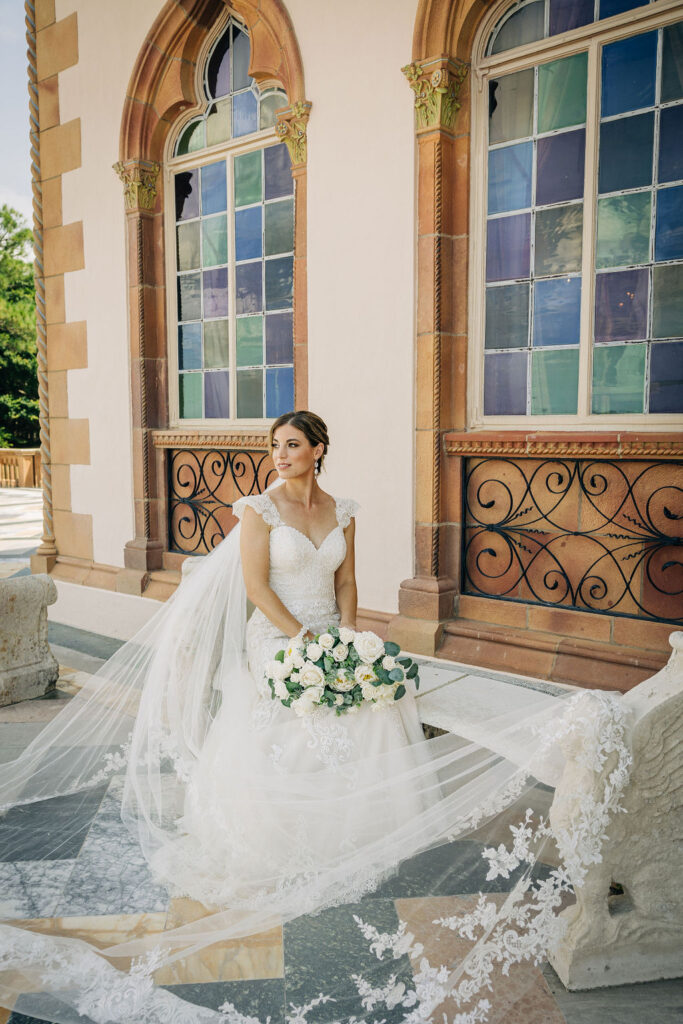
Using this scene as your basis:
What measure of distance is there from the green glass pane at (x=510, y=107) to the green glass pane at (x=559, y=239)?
0.48 m

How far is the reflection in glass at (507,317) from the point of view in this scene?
4.31 m

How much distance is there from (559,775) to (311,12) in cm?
473

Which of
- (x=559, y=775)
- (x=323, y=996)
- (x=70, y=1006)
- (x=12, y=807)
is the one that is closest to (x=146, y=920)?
(x=70, y=1006)

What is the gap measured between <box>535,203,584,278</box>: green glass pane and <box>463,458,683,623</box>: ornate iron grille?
1026 millimetres

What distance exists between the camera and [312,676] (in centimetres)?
284

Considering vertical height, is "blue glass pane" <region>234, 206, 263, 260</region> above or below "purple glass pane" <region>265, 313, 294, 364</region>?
above

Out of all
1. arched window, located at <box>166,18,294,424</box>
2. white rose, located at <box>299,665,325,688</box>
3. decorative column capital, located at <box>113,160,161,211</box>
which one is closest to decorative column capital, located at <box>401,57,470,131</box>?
arched window, located at <box>166,18,294,424</box>

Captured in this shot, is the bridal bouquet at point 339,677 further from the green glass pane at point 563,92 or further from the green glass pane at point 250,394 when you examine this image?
the green glass pane at point 250,394

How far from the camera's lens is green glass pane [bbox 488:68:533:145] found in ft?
13.8

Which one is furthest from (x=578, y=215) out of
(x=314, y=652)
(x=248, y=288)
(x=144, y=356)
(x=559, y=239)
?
(x=144, y=356)

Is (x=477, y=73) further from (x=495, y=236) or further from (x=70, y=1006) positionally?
(x=70, y=1006)

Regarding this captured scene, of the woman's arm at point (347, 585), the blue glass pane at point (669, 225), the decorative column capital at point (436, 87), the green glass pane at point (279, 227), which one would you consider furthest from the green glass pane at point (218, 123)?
the woman's arm at point (347, 585)

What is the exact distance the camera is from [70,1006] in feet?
7.00

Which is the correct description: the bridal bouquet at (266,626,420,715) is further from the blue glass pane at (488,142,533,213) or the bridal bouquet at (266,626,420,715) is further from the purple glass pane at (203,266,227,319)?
the purple glass pane at (203,266,227,319)
